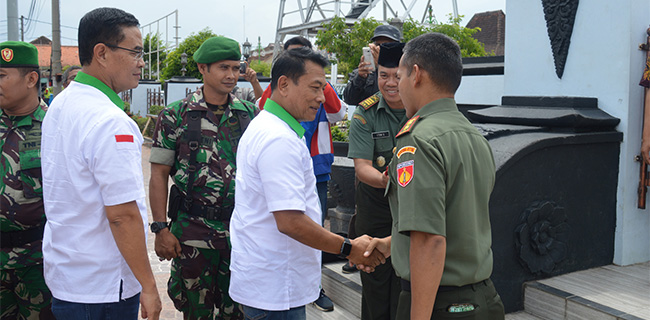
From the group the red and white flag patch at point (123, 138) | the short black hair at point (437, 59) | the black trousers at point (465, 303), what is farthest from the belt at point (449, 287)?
the red and white flag patch at point (123, 138)

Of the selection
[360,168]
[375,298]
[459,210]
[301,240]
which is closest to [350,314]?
[375,298]

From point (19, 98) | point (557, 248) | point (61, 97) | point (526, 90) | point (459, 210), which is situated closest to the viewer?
point (459, 210)

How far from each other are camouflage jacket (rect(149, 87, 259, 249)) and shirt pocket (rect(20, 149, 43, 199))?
63 cm

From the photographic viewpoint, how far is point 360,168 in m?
3.64

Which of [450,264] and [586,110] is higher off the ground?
[586,110]

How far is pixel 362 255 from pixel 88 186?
1.22 meters

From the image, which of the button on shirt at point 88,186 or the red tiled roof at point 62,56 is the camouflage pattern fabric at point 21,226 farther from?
the red tiled roof at point 62,56

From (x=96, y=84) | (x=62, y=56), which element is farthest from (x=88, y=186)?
(x=62, y=56)

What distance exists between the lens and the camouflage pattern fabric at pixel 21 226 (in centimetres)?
313

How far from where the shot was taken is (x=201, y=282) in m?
3.37

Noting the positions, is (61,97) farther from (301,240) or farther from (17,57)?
(17,57)

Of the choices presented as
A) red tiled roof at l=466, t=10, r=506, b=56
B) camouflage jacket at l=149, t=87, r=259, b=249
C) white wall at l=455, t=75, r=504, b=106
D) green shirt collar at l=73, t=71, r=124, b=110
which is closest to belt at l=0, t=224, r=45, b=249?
camouflage jacket at l=149, t=87, r=259, b=249

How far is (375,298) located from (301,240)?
1.34 meters

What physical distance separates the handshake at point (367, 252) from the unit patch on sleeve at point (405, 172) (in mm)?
612
